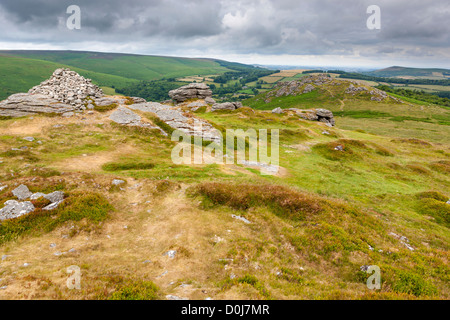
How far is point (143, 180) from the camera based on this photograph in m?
26.9

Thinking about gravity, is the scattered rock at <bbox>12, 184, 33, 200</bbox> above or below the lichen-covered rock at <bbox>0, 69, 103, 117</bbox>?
below

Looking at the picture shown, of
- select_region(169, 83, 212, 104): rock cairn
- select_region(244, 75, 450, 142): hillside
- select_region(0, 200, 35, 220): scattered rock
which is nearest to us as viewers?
select_region(0, 200, 35, 220): scattered rock

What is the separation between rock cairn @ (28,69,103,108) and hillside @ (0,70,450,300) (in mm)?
8678

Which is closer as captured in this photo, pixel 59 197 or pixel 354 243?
pixel 354 243

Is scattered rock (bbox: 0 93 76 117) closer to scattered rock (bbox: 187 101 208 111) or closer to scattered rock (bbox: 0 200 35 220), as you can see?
scattered rock (bbox: 0 200 35 220)

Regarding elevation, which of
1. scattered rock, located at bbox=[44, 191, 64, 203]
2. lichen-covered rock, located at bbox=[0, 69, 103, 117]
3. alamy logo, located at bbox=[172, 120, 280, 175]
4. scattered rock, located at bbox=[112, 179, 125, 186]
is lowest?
scattered rock, located at bbox=[44, 191, 64, 203]

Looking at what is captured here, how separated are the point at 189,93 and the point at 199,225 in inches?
3612

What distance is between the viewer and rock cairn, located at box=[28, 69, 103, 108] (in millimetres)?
51062

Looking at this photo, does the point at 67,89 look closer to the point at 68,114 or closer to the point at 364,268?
the point at 68,114

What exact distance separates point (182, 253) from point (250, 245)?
5.07 meters

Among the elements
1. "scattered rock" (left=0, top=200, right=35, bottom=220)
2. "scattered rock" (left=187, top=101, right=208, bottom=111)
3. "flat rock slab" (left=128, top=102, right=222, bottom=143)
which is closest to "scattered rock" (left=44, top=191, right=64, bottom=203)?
"scattered rock" (left=0, top=200, right=35, bottom=220)

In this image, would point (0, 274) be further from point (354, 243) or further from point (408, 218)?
point (408, 218)

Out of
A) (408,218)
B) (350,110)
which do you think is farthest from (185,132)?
(350,110)

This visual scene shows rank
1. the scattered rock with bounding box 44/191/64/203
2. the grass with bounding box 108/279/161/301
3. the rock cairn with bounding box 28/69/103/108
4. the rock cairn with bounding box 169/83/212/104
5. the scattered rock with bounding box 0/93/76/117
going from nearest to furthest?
the grass with bounding box 108/279/161/301, the scattered rock with bounding box 44/191/64/203, the scattered rock with bounding box 0/93/76/117, the rock cairn with bounding box 28/69/103/108, the rock cairn with bounding box 169/83/212/104
